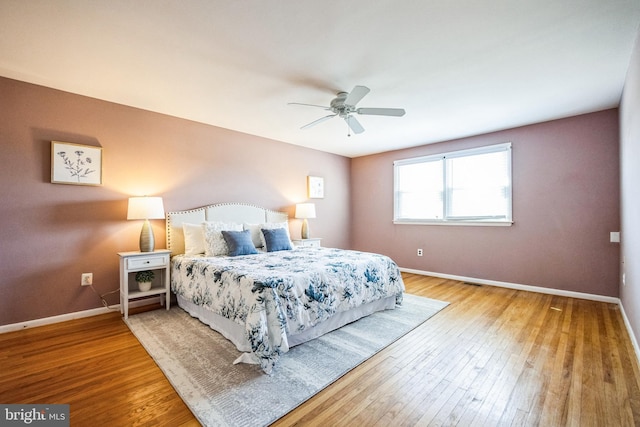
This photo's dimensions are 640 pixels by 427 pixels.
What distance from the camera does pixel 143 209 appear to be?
323 cm

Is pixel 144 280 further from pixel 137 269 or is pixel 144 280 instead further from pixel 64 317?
pixel 64 317

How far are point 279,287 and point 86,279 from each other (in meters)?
2.46

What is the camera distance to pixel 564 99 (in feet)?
10.8

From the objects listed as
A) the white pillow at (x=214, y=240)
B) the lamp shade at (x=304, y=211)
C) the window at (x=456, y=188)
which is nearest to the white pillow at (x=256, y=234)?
the white pillow at (x=214, y=240)

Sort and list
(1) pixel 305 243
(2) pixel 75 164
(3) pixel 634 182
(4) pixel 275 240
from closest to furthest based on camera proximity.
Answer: (3) pixel 634 182 → (2) pixel 75 164 → (4) pixel 275 240 → (1) pixel 305 243

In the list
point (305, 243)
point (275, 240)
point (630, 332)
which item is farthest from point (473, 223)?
point (275, 240)

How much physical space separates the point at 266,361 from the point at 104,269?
2.47 meters

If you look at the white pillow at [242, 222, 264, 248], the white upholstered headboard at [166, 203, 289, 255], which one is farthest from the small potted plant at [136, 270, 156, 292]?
the white pillow at [242, 222, 264, 248]

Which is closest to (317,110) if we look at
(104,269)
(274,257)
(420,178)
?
(274,257)

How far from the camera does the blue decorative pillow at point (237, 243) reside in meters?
3.50

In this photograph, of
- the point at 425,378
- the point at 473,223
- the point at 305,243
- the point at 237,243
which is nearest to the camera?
the point at 425,378

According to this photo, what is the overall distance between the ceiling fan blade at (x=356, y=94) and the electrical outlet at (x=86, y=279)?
337 centimetres

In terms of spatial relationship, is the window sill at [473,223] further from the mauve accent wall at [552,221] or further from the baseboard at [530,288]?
the baseboard at [530,288]

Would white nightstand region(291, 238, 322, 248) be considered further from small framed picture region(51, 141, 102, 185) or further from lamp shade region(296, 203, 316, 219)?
small framed picture region(51, 141, 102, 185)
